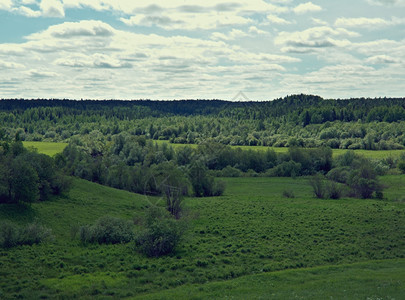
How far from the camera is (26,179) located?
56219 millimetres

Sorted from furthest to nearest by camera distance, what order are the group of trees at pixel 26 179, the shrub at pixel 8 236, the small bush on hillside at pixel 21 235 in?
the group of trees at pixel 26 179 → the small bush on hillside at pixel 21 235 → the shrub at pixel 8 236

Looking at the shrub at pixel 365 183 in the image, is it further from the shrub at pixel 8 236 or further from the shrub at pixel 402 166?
the shrub at pixel 8 236

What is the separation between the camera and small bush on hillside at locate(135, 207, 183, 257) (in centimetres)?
4259

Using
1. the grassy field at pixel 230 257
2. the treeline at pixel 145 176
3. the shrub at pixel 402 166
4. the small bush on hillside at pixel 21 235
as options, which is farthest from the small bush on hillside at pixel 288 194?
the small bush on hillside at pixel 21 235

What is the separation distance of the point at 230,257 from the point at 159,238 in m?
7.84

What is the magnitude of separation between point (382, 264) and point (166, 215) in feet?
86.1

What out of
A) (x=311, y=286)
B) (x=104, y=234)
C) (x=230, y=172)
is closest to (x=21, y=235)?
(x=104, y=234)

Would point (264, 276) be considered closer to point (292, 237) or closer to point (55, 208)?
point (292, 237)

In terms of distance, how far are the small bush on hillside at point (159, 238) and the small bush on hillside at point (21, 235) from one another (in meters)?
11.2

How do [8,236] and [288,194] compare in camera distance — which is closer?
[8,236]

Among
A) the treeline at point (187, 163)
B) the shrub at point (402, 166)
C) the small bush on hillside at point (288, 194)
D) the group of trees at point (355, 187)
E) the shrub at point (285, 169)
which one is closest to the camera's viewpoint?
the group of trees at point (355, 187)

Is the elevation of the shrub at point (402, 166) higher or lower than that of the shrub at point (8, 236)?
higher

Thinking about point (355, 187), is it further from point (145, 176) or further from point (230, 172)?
point (145, 176)

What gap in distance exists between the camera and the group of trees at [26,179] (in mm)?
55656
